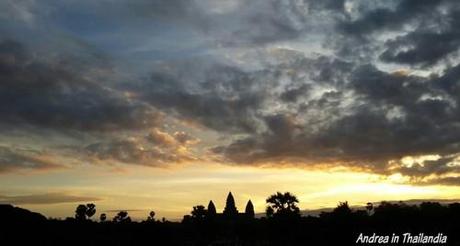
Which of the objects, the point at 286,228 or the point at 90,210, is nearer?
the point at 286,228

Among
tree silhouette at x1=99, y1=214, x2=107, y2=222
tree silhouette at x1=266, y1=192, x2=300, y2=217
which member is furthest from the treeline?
tree silhouette at x1=99, y1=214, x2=107, y2=222

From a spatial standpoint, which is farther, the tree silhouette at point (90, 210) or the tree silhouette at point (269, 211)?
the tree silhouette at point (90, 210)

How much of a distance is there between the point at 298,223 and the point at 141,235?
38.4 m

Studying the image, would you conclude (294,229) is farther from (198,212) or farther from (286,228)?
(198,212)

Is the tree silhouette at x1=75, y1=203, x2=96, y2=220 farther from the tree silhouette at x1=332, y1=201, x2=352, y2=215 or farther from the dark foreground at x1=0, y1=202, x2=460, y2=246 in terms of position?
the tree silhouette at x1=332, y1=201, x2=352, y2=215

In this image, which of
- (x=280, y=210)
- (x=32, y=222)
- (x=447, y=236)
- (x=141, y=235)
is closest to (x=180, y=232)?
(x=141, y=235)

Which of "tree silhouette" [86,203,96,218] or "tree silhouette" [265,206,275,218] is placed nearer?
"tree silhouette" [265,206,275,218]

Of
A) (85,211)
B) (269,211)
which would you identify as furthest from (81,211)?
(269,211)

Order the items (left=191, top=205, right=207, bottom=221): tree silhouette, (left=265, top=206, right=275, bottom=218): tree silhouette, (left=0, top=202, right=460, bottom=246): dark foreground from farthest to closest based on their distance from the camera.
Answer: (left=191, top=205, right=207, bottom=221): tree silhouette → (left=265, top=206, right=275, bottom=218): tree silhouette → (left=0, top=202, right=460, bottom=246): dark foreground

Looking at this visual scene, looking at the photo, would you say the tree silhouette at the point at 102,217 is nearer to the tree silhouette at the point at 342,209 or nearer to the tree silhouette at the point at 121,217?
the tree silhouette at the point at 121,217

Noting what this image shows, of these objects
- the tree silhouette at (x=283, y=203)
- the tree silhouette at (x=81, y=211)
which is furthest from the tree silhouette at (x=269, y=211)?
the tree silhouette at (x=81, y=211)

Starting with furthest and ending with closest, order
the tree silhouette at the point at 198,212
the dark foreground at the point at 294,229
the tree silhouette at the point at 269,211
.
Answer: the tree silhouette at the point at 198,212 → the tree silhouette at the point at 269,211 → the dark foreground at the point at 294,229

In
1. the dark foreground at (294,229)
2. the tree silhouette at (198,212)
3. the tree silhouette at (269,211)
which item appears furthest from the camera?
the tree silhouette at (198,212)

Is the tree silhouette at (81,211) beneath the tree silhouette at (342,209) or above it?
above
